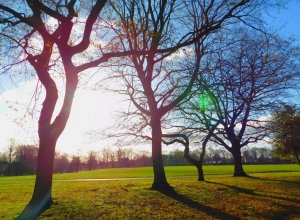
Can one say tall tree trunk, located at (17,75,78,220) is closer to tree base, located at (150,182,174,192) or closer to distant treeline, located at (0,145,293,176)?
tree base, located at (150,182,174,192)

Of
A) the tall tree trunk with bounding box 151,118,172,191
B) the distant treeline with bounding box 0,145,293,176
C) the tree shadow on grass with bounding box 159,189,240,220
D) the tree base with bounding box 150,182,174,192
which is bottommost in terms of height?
the tree shadow on grass with bounding box 159,189,240,220

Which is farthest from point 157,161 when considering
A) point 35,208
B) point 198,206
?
point 35,208

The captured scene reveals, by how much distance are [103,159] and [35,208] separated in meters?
144

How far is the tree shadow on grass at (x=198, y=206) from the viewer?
12.2 meters

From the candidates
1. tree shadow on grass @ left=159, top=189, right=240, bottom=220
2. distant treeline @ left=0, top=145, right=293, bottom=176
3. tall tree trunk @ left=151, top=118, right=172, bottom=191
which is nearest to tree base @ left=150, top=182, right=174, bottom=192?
tall tree trunk @ left=151, top=118, right=172, bottom=191

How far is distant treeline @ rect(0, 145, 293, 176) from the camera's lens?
99.4 metres

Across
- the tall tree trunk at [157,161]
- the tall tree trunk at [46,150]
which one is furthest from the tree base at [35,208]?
the tall tree trunk at [157,161]

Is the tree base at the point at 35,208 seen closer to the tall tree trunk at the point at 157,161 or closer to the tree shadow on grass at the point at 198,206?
the tree shadow on grass at the point at 198,206

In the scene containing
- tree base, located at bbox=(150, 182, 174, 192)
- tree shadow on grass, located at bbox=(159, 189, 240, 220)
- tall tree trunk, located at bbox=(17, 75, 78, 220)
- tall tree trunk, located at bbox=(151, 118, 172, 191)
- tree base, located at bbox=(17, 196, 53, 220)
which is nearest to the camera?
tree base, located at bbox=(17, 196, 53, 220)

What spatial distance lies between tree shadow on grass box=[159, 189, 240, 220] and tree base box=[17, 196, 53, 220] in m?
5.54

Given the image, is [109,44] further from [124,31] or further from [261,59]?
[261,59]

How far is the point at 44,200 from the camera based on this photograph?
12961 mm

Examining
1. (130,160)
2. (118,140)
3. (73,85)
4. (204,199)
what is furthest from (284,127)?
(130,160)

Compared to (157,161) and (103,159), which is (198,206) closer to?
(157,161)
